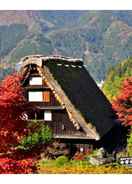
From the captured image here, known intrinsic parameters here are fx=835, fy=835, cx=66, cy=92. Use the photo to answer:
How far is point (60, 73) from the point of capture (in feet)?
42.9

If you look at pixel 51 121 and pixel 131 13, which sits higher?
pixel 131 13

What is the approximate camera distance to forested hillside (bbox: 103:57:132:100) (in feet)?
42.3

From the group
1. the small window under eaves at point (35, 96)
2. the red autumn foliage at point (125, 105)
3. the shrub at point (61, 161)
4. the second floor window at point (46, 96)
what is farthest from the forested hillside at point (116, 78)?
the shrub at point (61, 161)

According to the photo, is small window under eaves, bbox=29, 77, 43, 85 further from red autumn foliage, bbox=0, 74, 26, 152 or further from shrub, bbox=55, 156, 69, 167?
shrub, bbox=55, 156, 69, 167

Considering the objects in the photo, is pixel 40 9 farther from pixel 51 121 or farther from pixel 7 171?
pixel 7 171

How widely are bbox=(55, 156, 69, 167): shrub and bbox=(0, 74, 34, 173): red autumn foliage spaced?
39 centimetres

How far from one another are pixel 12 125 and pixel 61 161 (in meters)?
0.94

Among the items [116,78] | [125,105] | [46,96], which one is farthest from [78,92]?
[125,105]

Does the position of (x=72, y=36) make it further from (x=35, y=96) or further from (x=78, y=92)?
(x=35, y=96)

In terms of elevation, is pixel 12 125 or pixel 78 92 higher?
pixel 78 92

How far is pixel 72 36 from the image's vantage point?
13.2 meters

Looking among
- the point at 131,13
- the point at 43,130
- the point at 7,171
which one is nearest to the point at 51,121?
the point at 43,130

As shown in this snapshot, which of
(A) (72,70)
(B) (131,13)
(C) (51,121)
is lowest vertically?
(C) (51,121)

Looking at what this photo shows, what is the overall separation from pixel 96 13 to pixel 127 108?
1545mm
